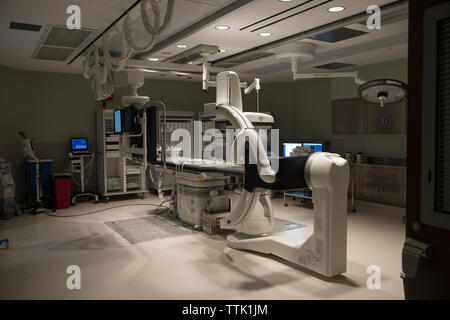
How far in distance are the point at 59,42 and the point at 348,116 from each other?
550 cm

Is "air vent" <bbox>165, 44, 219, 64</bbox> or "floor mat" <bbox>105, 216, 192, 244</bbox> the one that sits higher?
"air vent" <bbox>165, 44, 219, 64</bbox>

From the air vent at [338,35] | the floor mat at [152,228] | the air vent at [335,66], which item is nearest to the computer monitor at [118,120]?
the floor mat at [152,228]

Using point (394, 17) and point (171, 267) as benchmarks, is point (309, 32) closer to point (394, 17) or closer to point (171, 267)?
point (394, 17)

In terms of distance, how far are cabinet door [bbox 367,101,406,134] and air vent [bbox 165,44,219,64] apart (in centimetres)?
343

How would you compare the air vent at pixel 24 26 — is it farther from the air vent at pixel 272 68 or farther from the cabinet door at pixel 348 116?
the cabinet door at pixel 348 116

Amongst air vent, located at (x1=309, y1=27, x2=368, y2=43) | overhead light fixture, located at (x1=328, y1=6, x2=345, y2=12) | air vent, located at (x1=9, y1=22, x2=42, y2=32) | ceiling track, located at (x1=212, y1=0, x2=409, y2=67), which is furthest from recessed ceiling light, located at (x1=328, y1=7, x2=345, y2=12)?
air vent, located at (x1=9, y1=22, x2=42, y2=32)

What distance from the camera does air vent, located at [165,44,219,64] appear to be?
214 inches

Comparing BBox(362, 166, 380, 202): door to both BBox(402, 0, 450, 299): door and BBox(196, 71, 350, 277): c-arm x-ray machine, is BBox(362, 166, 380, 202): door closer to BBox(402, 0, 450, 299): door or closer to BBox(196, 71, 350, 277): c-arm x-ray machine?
BBox(196, 71, 350, 277): c-arm x-ray machine

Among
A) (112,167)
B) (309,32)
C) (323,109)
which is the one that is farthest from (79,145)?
(323,109)

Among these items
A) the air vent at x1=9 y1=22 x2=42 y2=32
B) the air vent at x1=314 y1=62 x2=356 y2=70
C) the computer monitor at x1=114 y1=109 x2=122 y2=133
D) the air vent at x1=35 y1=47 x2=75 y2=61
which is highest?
the air vent at x1=314 y1=62 x2=356 y2=70
